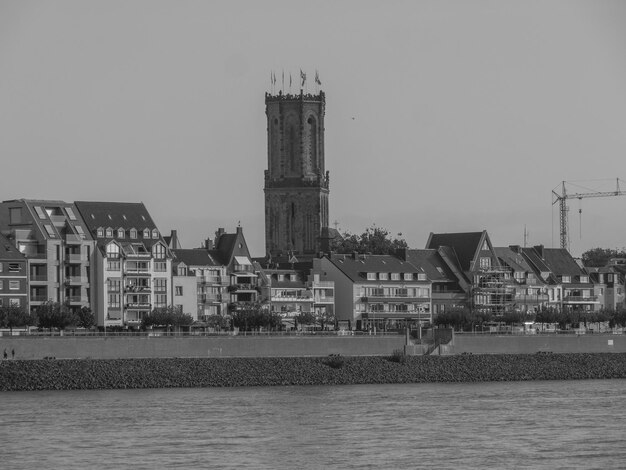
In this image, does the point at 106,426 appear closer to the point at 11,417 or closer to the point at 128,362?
the point at 11,417

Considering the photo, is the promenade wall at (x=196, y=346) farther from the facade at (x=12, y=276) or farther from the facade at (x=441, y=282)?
the facade at (x=441, y=282)

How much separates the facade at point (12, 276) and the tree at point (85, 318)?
147 inches

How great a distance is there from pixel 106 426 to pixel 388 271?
291ft


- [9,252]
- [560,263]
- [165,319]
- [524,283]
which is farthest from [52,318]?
[560,263]

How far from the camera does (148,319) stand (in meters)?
140

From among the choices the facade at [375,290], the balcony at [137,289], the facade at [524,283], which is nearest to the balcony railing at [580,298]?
the facade at [524,283]

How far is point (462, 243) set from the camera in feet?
593

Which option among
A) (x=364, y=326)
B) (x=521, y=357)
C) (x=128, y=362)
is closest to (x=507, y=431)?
(x=128, y=362)

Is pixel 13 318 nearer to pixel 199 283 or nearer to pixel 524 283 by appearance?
pixel 199 283

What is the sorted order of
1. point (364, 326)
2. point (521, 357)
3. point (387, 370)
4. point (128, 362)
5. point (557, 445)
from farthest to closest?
1. point (364, 326)
2. point (521, 357)
3. point (387, 370)
4. point (128, 362)
5. point (557, 445)

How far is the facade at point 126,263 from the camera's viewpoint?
14362 centimetres

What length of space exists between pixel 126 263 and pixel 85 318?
1040cm

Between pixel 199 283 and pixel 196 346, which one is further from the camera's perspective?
pixel 199 283

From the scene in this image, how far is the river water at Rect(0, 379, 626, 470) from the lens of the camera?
2813 inches
